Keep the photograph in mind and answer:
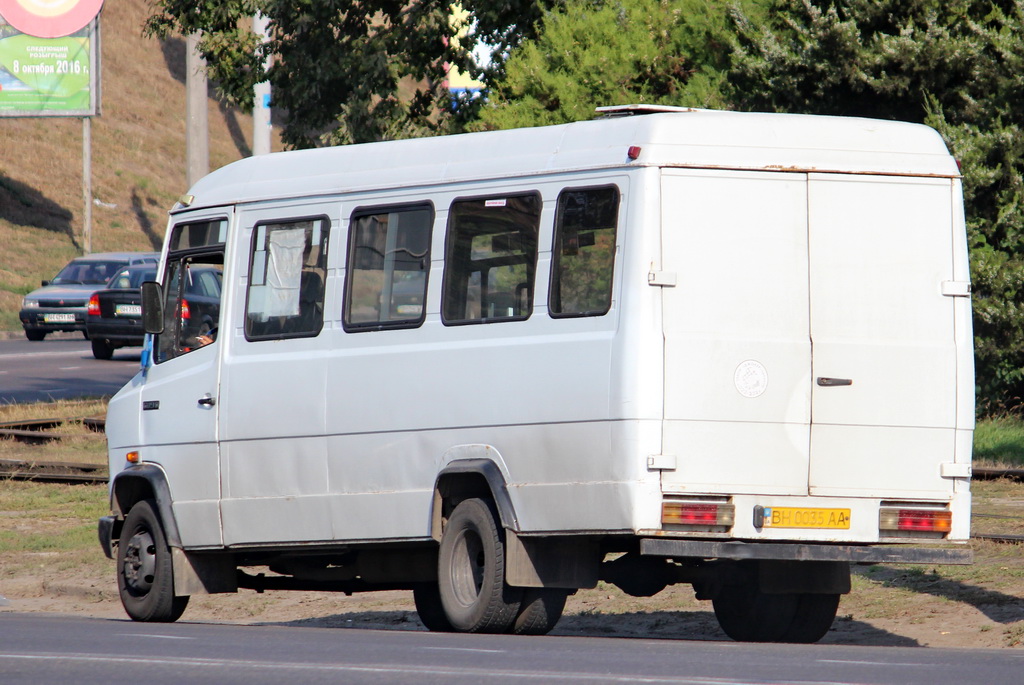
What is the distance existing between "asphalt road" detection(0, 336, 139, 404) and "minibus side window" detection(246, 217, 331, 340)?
1652 centimetres

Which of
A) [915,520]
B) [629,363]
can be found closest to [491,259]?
[629,363]

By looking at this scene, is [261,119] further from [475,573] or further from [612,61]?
[475,573]

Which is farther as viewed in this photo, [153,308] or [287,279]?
[153,308]

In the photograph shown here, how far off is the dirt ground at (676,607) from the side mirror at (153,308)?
2544 millimetres

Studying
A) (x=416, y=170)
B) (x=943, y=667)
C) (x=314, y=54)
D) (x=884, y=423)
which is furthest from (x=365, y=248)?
(x=314, y=54)

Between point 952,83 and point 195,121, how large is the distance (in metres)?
16.0

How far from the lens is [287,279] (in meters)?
10.6

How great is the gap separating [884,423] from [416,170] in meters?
2.83

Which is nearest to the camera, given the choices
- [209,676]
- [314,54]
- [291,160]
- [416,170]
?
[209,676]

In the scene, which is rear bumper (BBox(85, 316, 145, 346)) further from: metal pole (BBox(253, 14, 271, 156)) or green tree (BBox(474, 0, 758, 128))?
metal pole (BBox(253, 14, 271, 156))

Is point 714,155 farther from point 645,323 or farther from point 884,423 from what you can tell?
point 884,423

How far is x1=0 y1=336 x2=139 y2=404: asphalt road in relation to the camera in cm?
2744

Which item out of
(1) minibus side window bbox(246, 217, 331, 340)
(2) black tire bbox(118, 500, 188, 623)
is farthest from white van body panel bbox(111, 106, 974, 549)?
(2) black tire bbox(118, 500, 188, 623)

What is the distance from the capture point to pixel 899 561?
891cm
